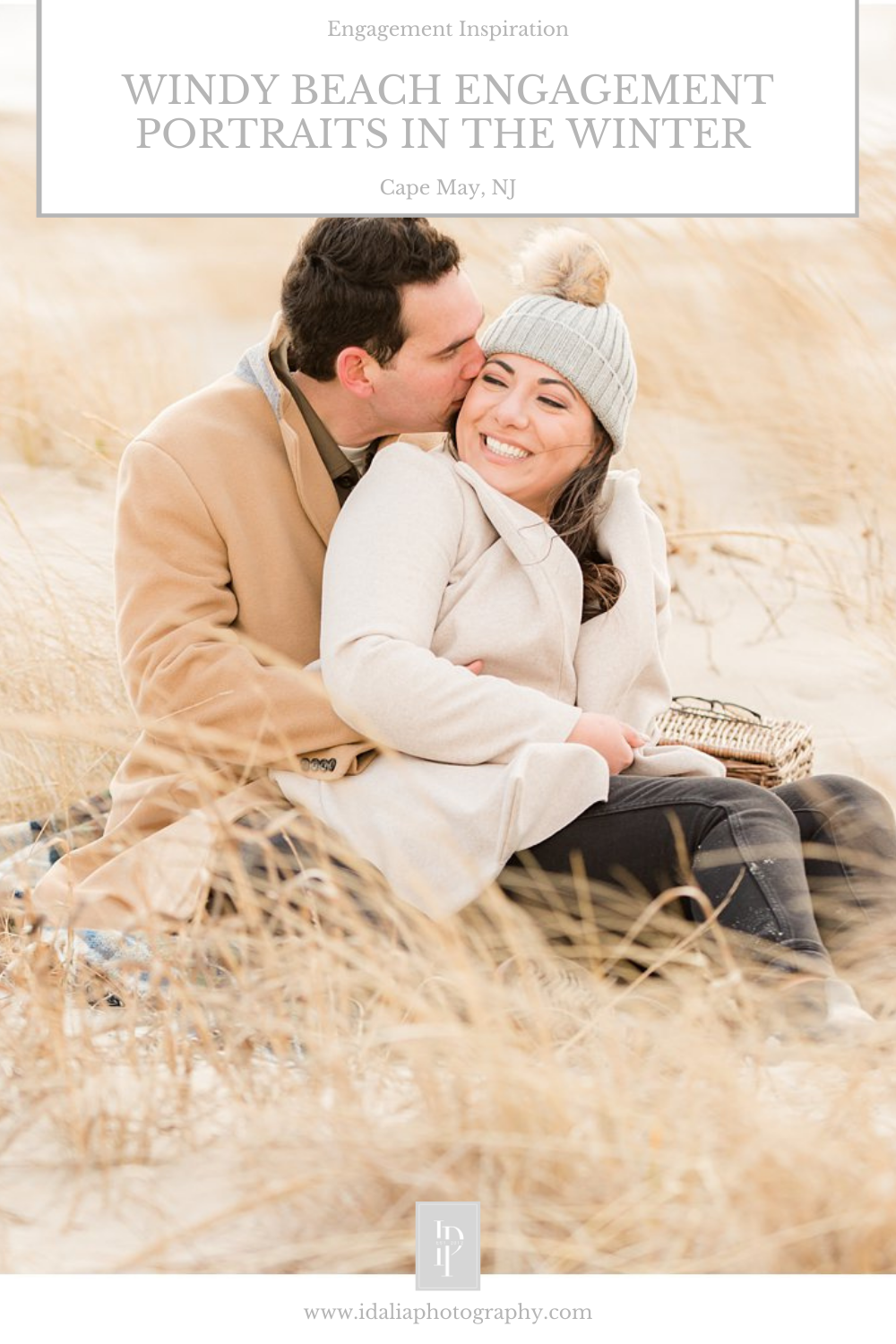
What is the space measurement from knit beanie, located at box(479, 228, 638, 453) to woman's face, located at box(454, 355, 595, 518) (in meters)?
0.03

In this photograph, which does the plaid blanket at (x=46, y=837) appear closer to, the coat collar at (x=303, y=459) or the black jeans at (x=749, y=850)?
the coat collar at (x=303, y=459)

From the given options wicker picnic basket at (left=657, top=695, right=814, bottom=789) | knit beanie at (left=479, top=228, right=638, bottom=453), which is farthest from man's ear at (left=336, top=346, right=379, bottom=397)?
wicker picnic basket at (left=657, top=695, right=814, bottom=789)

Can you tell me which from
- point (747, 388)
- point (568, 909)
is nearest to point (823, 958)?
point (568, 909)

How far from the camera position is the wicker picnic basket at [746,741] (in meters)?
3.57

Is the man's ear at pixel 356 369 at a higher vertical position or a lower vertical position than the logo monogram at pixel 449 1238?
higher

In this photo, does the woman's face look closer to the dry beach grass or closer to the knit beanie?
the knit beanie

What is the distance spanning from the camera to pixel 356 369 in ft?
10.6

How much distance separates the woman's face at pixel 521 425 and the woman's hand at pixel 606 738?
50 centimetres

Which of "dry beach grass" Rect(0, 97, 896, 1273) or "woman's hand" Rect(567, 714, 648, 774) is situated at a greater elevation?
"woman's hand" Rect(567, 714, 648, 774)

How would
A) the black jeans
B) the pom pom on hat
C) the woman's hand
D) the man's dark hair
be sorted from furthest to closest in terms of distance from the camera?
the pom pom on hat → the man's dark hair → the woman's hand → the black jeans

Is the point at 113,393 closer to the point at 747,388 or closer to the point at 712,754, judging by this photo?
the point at 747,388

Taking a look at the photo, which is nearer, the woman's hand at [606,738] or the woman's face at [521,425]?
the woman's hand at [606,738]

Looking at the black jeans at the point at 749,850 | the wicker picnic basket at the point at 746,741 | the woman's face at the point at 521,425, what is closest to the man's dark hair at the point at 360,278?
the woman's face at the point at 521,425

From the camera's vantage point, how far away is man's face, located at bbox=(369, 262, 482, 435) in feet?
10.5
